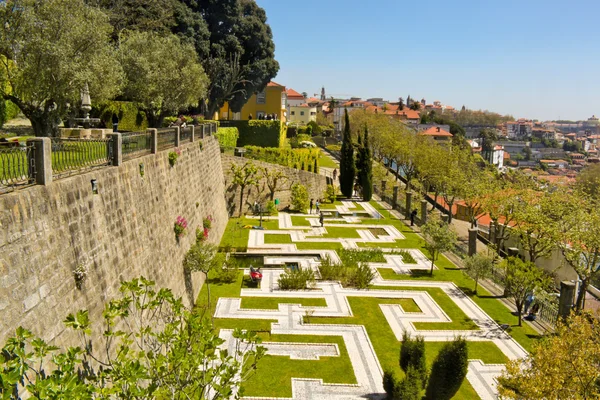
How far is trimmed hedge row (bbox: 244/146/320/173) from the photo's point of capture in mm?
35781

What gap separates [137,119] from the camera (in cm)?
2966

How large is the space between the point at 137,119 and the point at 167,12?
34.3ft

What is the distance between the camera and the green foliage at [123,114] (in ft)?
89.4

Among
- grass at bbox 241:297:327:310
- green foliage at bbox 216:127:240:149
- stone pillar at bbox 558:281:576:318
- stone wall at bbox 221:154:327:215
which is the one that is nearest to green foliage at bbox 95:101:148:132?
green foliage at bbox 216:127:240:149

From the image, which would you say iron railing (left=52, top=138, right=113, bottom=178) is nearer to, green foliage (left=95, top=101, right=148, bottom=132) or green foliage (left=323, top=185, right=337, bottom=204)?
green foliage (left=95, top=101, right=148, bottom=132)

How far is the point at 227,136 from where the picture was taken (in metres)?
36.9

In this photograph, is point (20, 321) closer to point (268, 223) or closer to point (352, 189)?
point (268, 223)

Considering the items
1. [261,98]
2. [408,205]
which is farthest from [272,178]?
[261,98]

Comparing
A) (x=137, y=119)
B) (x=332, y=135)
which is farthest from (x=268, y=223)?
(x=332, y=135)

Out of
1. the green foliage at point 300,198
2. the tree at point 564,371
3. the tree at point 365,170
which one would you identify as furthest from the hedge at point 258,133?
the tree at point 564,371

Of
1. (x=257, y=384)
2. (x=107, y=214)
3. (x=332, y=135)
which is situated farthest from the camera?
(x=332, y=135)

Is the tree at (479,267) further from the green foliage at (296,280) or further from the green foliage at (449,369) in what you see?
the green foliage at (449,369)

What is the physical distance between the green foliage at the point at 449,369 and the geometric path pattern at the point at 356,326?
1.62m

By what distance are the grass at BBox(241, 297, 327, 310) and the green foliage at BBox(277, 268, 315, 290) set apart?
986 mm
